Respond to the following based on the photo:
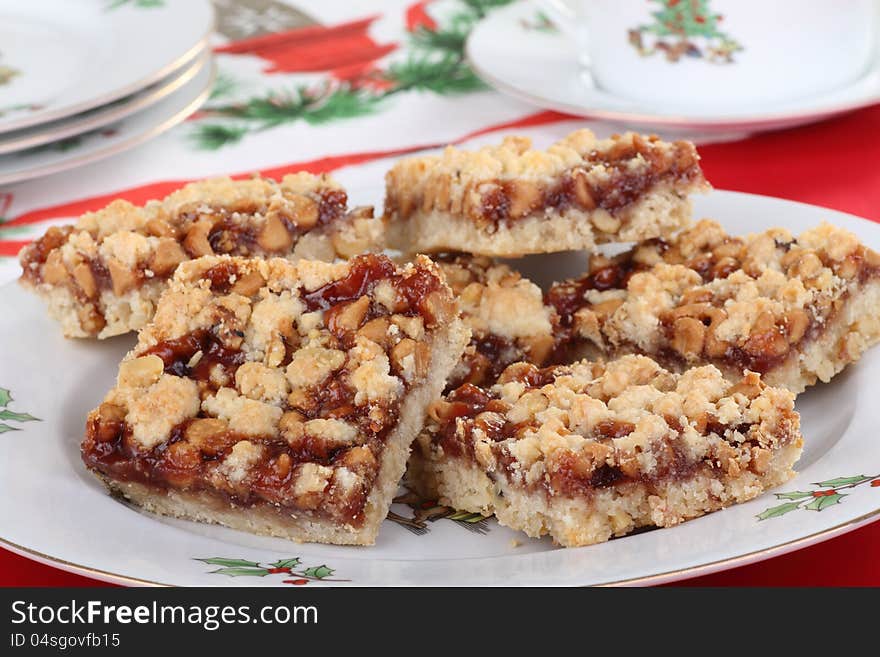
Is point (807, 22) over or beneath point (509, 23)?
over

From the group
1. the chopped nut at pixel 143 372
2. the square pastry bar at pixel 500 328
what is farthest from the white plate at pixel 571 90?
the chopped nut at pixel 143 372

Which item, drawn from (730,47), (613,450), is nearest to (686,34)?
(730,47)

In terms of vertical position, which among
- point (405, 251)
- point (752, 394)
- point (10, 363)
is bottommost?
point (10, 363)

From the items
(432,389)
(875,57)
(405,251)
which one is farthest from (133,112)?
(875,57)

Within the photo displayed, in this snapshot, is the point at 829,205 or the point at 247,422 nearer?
the point at 247,422

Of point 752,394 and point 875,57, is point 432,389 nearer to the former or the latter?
point 752,394

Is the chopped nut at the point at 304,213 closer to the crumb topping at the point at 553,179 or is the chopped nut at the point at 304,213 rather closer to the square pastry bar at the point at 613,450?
the crumb topping at the point at 553,179
